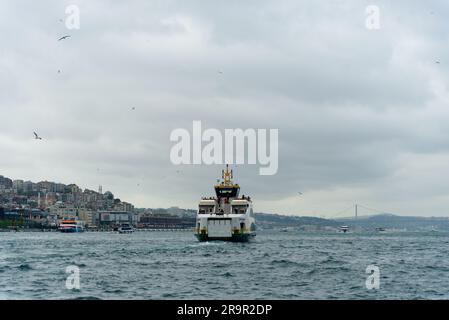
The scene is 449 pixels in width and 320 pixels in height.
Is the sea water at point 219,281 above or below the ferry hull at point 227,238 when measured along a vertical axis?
above

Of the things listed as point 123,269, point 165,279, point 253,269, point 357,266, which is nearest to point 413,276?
point 357,266

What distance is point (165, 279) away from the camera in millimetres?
33969

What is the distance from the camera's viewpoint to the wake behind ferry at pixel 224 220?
279 ft

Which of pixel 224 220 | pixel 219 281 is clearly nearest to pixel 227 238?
pixel 224 220

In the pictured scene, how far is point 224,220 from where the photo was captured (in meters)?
85.3

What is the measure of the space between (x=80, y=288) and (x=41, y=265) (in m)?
16.1

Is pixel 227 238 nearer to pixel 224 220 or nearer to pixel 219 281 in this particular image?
pixel 224 220

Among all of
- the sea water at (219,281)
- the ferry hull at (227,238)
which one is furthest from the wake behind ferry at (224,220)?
the sea water at (219,281)

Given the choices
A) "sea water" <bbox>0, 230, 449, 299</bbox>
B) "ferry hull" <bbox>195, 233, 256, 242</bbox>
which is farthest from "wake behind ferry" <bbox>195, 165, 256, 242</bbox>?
"sea water" <bbox>0, 230, 449, 299</bbox>

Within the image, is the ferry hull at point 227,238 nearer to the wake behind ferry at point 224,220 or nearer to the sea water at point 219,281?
the wake behind ferry at point 224,220

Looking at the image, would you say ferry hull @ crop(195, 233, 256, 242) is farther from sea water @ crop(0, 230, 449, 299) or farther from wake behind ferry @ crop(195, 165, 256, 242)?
sea water @ crop(0, 230, 449, 299)

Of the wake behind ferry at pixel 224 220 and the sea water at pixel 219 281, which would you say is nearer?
the sea water at pixel 219 281

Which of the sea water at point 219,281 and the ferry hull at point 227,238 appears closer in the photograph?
the sea water at point 219,281
